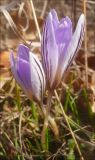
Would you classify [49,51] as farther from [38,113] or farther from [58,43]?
[38,113]

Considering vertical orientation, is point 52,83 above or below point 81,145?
above

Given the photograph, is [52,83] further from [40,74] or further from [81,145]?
[81,145]

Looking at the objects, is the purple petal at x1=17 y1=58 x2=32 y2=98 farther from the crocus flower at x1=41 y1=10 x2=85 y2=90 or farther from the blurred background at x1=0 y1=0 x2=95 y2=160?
the blurred background at x1=0 y1=0 x2=95 y2=160

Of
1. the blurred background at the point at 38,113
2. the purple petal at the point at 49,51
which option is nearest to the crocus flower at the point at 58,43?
the purple petal at the point at 49,51

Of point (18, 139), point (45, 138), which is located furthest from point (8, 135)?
point (45, 138)

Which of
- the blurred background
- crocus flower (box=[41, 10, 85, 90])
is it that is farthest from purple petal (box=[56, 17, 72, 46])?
the blurred background

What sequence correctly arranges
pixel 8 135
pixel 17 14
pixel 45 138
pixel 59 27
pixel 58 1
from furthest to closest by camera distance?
1. pixel 58 1
2. pixel 17 14
3. pixel 8 135
4. pixel 45 138
5. pixel 59 27

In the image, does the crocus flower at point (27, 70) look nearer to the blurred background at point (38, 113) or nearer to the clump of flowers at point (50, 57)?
the clump of flowers at point (50, 57)
